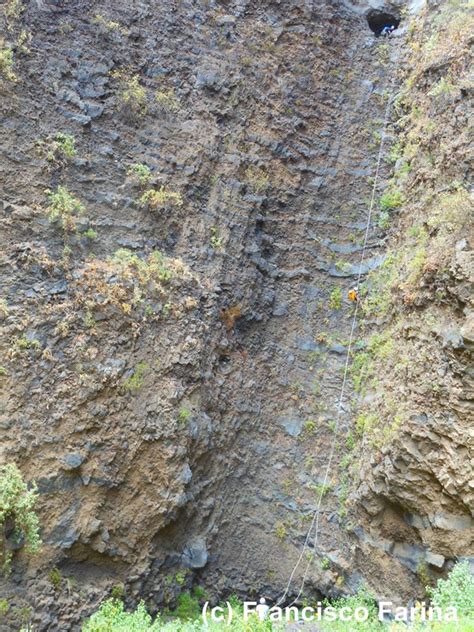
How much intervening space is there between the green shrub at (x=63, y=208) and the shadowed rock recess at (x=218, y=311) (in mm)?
→ 43

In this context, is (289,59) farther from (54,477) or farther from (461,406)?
(54,477)

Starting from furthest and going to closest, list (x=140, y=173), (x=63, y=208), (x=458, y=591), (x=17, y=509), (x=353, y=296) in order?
(x=353, y=296), (x=140, y=173), (x=63, y=208), (x=17, y=509), (x=458, y=591)

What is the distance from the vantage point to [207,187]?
8688 mm

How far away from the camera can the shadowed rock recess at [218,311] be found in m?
6.02

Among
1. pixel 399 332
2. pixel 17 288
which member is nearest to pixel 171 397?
pixel 17 288

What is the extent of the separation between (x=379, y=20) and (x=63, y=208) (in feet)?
30.5

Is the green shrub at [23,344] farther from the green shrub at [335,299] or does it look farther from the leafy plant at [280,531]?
the green shrub at [335,299]

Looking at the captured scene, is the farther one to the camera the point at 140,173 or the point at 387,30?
the point at 387,30

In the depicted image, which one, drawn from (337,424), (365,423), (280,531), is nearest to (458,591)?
(365,423)

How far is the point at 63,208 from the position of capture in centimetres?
713

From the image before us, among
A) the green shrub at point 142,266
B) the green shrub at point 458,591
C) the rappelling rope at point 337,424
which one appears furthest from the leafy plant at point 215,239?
the green shrub at point 458,591

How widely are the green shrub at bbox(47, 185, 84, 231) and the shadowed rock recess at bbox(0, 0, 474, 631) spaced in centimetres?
4

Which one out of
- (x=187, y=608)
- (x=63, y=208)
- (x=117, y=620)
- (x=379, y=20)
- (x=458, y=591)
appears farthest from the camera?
(x=379, y=20)

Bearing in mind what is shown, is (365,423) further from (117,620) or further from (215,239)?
(117,620)
